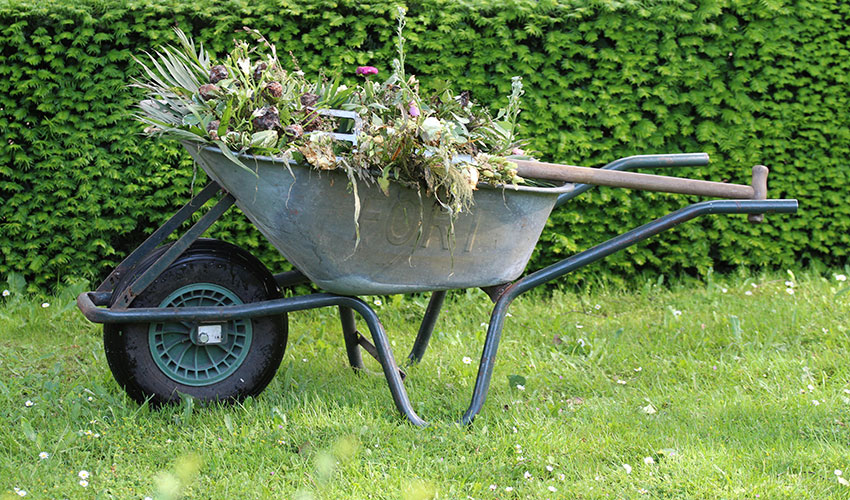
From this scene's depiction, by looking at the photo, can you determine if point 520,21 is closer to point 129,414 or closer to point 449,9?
point 449,9

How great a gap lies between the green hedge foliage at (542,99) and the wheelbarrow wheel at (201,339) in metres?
1.27

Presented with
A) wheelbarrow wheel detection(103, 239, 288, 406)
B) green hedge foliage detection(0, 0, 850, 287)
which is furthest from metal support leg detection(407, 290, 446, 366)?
green hedge foliage detection(0, 0, 850, 287)

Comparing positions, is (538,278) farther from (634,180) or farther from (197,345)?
(197,345)

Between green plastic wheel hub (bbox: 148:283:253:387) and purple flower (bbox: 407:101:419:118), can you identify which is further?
green plastic wheel hub (bbox: 148:283:253:387)

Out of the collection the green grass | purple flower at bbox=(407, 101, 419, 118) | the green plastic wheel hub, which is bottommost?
the green grass

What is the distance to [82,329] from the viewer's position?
351 centimetres

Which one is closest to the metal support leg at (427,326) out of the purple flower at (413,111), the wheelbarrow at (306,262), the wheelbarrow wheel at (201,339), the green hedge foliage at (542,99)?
the wheelbarrow at (306,262)

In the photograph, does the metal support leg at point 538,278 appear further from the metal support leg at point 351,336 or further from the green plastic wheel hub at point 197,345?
the green plastic wheel hub at point 197,345

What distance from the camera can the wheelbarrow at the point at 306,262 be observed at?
2209mm

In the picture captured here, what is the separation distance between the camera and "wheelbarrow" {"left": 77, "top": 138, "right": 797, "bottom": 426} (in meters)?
2.21

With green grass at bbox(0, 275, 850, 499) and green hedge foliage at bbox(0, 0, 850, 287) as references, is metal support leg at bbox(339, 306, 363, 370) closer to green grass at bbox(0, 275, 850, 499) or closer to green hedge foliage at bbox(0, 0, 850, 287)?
green grass at bbox(0, 275, 850, 499)

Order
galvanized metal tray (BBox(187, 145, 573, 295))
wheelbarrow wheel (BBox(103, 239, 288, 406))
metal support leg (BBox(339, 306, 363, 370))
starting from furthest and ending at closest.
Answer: metal support leg (BBox(339, 306, 363, 370)) → wheelbarrow wheel (BBox(103, 239, 288, 406)) → galvanized metal tray (BBox(187, 145, 573, 295))

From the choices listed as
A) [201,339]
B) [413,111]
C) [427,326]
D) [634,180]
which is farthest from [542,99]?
[201,339]

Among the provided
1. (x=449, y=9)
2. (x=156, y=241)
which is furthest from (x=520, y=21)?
(x=156, y=241)
